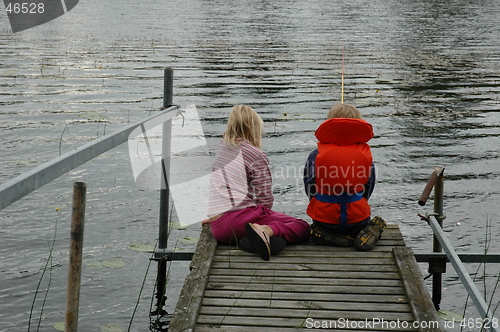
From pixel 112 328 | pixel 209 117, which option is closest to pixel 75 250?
pixel 112 328

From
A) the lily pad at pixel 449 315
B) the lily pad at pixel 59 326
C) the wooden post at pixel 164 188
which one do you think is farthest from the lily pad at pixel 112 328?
the lily pad at pixel 449 315

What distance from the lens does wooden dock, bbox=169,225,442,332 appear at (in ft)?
12.3

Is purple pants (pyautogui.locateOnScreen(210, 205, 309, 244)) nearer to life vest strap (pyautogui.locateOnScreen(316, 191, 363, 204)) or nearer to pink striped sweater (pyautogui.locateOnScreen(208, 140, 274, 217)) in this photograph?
pink striped sweater (pyautogui.locateOnScreen(208, 140, 274, 217))

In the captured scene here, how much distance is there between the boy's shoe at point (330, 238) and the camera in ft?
16.1

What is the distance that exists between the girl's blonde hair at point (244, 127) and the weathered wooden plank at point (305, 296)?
1.36 metres

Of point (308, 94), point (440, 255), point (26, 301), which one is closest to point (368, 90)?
point (308, 94)

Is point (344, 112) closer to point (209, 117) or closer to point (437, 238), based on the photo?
point (437, 238)

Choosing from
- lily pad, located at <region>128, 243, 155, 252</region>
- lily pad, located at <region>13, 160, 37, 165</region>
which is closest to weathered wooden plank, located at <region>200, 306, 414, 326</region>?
lily pad, located at <region>128, 243, 155, 252</region>

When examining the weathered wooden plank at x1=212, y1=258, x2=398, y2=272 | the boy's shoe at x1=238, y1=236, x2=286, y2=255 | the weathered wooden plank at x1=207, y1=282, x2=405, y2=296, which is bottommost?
the weathered wooden plank at x1=207, y1=282, x2=405, y2=296

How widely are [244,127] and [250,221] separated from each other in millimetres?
701

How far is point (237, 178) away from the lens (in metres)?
5.13

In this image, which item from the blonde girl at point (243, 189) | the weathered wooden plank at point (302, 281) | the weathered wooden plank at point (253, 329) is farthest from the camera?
the blonde girl at point (243, 189)

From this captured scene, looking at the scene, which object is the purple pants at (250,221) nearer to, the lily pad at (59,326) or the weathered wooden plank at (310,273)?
the weathered wooden plank at (310,273)

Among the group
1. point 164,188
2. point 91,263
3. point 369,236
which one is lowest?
point 91,263
